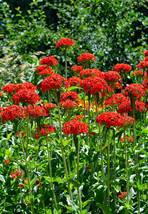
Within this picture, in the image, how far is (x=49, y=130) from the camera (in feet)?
8.36

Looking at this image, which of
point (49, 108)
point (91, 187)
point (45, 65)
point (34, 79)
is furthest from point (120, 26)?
point (91, 187)

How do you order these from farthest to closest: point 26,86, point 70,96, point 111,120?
point 26,86
point 70,96
point 111,120

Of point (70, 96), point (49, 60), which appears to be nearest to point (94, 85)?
point (70, 96)

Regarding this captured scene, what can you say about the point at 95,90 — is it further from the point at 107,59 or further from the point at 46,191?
the point at 107,59

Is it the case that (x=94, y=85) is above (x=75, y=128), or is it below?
above

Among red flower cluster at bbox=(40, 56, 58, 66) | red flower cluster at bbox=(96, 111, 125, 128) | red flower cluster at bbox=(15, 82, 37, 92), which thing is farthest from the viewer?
red flower cluster at bbox=(40, 56, 58, 66)

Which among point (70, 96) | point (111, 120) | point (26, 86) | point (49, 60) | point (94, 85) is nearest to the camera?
point (111, 120)

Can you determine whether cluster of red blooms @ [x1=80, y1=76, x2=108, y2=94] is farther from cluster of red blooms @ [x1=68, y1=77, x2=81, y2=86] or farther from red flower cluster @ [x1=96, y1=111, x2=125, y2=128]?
cluster of red blooms @ [x1=68, y1=77, x2=81, y2=86]

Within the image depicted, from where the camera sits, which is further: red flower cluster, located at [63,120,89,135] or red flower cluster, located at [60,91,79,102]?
red flower cluster, located at [60,91,79,102]

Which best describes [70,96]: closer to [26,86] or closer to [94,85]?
[94,85]

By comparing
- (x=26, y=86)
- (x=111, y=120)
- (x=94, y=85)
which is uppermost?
(x=94, y=85)

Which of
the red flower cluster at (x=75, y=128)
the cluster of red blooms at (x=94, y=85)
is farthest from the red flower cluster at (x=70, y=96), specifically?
the red flower cluster at (x=75, y=128)

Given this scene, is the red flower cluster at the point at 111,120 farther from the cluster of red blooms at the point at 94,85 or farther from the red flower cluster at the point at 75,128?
the cluster of red blooms at the point at 94,85

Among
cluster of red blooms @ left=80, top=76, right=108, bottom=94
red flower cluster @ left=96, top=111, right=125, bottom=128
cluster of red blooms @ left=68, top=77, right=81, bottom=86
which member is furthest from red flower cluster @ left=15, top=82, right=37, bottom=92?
red flower cluster @ left=96, top=111, right=125, bottom=128
